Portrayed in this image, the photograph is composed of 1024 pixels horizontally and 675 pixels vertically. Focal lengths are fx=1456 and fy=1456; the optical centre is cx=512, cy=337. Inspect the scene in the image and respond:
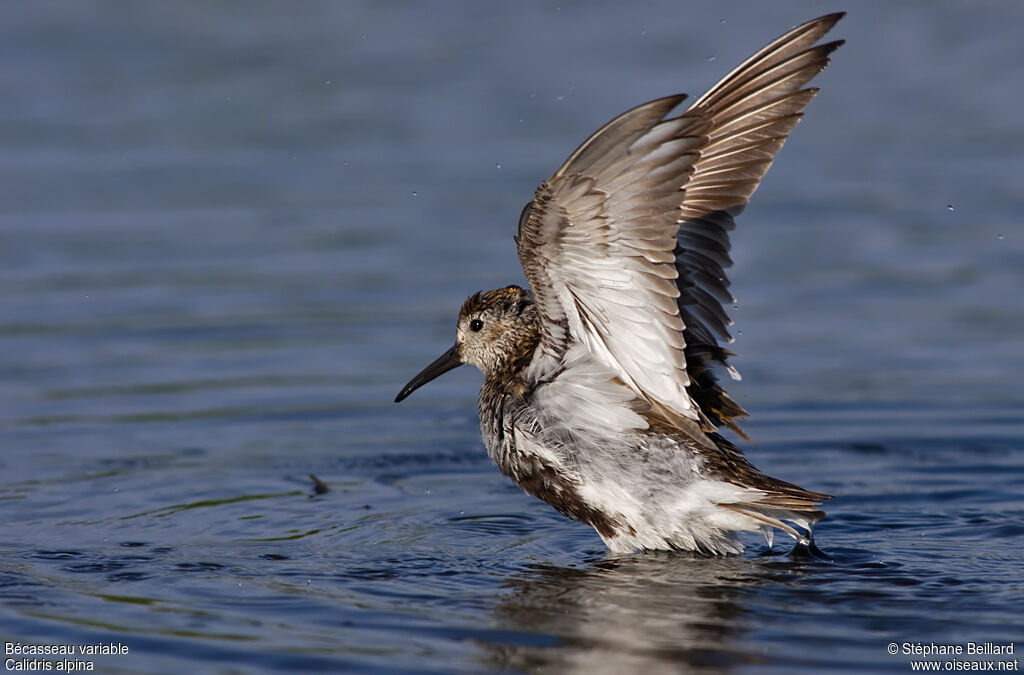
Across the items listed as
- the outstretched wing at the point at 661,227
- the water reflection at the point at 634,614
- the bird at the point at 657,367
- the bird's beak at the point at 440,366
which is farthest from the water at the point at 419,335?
the outstretched wing at the point at 661,227

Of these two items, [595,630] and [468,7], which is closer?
[595,630]

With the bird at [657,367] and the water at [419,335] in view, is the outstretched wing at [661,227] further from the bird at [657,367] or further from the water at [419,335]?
the water at [419,335]

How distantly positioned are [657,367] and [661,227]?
0.72m

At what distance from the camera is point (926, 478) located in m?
8.30

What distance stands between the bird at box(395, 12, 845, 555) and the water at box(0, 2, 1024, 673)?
0.29 meters

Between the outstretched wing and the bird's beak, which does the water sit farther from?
the outstretched wing

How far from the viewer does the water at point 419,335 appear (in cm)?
604

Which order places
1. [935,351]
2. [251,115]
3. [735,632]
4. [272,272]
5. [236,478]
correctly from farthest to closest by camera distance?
[251,115], [272,272], [935,351], [236,478], [735,632]

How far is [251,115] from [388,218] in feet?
10.7

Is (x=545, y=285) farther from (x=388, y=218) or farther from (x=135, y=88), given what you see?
(x=135, y=88)

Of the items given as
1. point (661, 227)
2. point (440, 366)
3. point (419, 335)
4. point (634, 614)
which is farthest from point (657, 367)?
point (419, 335)

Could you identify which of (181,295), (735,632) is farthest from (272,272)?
(735,632)

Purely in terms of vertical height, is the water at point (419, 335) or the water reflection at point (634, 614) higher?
the water at point (419, 335)

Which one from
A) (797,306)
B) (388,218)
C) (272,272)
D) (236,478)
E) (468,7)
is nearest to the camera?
(236,478)
